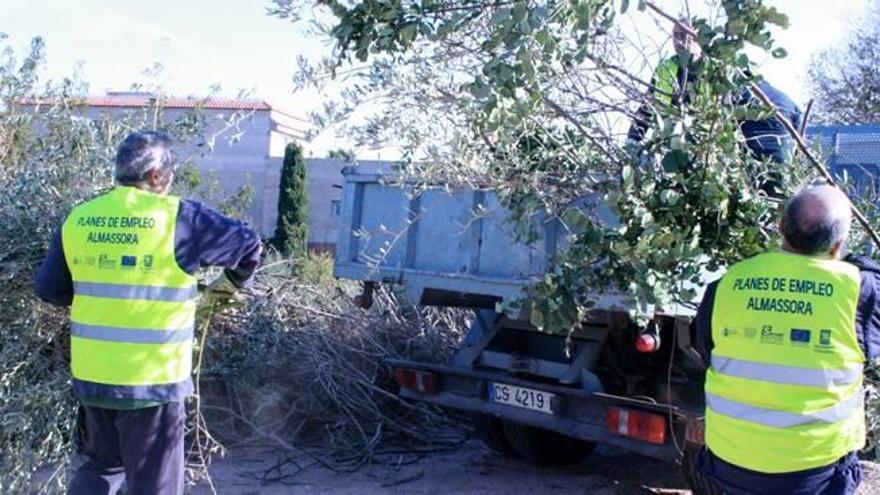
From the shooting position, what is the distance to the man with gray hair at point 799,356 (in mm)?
3145

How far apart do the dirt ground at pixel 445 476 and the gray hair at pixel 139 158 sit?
259cm

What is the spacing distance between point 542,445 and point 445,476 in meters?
0.67

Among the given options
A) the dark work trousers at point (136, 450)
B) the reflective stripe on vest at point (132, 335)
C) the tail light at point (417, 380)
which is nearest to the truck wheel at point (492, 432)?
the tail light at point (417, 380)

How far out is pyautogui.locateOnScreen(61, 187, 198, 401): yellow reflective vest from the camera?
12.9 feet

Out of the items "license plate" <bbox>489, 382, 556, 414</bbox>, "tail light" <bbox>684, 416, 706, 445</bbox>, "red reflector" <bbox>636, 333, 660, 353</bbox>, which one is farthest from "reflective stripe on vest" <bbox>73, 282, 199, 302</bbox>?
"tail light" <bbox>684, 416, 706, 445</bbox>

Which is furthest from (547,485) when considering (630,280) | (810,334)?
(810,334)

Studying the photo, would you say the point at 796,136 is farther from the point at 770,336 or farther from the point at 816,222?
the point at 770,336

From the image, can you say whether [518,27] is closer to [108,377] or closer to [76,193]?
[108,377]

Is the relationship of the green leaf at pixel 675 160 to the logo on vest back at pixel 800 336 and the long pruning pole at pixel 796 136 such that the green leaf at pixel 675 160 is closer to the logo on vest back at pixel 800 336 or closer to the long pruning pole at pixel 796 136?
the long pruning pole at pixel 796 136

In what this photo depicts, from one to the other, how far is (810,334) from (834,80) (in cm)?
1923

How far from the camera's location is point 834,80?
20672 mm

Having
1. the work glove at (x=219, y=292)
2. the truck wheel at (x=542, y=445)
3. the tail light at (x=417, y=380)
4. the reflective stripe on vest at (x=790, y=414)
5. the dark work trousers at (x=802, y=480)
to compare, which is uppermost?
the work glove at (x=219, y=292)

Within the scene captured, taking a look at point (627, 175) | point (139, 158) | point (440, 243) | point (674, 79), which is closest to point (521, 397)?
point (440, 243)

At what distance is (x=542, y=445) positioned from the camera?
6602 millimetres
